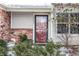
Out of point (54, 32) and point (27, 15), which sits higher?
point (27, 15)

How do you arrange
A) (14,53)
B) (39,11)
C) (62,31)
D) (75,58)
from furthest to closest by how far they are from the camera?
1. (39,11)
2. (62,31)
3. (14,53)
4. (75,58)

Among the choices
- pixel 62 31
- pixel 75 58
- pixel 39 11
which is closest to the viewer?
pixel 75 58

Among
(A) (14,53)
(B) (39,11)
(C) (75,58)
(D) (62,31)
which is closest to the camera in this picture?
(C) (75,58)

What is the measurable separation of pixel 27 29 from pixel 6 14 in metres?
1.19

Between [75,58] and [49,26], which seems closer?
[75,58]

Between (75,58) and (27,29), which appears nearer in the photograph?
(75,58)

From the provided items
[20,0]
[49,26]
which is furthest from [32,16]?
[20,0]

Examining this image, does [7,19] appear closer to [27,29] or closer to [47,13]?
[27,29]

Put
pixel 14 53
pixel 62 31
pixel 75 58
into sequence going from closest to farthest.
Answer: pixel 75 58 → pixel 14 53 → pixel 62 31

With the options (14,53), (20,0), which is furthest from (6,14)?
(20,0)

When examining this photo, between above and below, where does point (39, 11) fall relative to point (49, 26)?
above

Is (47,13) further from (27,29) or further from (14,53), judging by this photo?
(14,53)

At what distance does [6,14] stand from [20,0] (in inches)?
306

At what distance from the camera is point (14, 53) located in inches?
145
